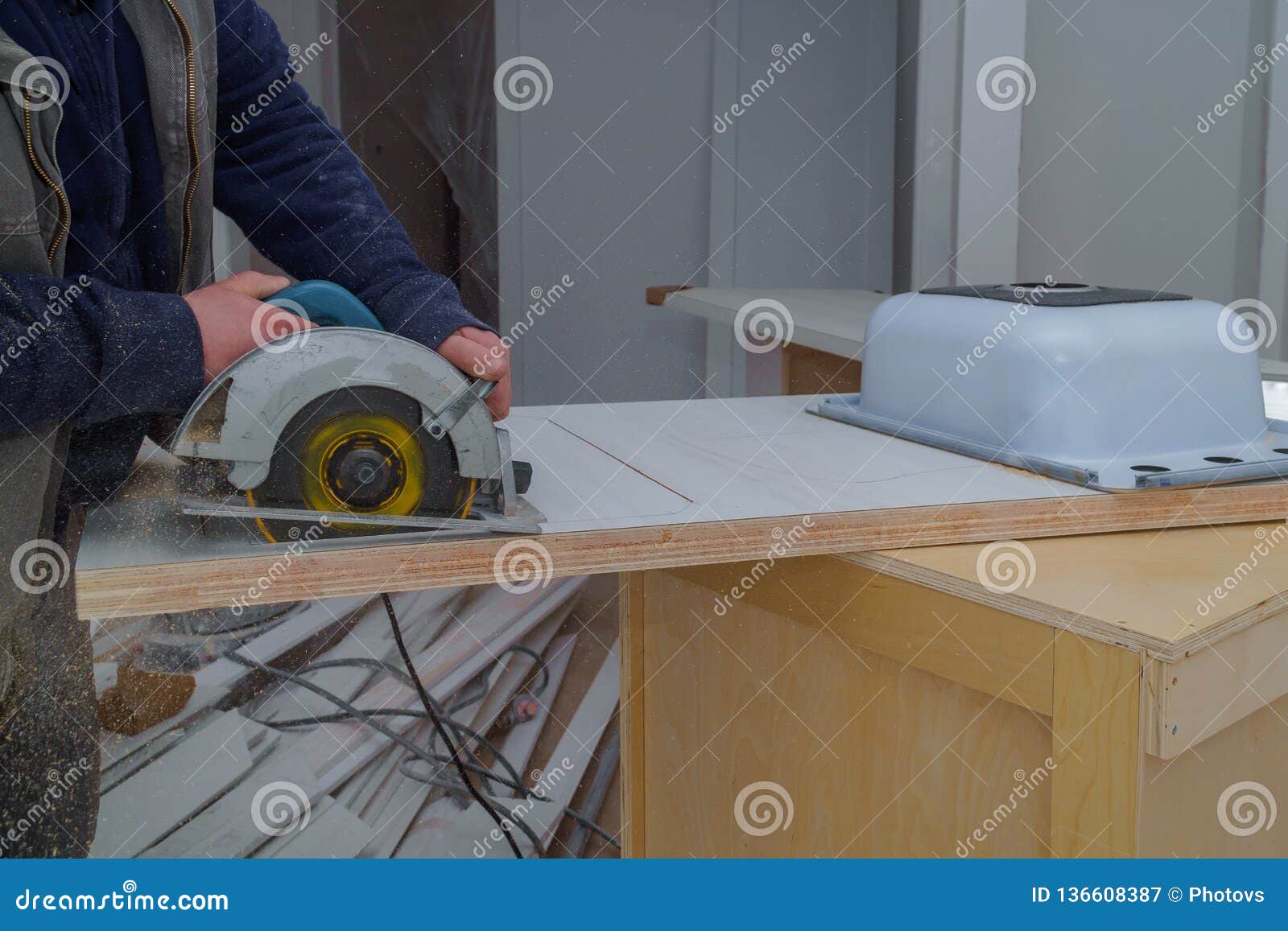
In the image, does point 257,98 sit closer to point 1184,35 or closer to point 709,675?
point 709,675

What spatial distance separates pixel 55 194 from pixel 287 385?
0.91ft

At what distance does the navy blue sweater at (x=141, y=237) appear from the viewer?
82cm

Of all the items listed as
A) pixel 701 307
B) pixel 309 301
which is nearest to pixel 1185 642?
pixel 309 301

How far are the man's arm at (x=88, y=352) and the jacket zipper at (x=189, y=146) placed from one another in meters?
0.28

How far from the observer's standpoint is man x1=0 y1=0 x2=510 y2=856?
33.1 inches

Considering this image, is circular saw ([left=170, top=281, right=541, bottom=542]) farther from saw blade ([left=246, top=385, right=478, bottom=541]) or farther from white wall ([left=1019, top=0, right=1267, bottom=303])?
white wall ([left=1019, top=0, right=1267, bottom=303])

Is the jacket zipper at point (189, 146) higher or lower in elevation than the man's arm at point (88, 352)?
higher

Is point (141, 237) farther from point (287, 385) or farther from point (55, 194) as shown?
point (287, 385)

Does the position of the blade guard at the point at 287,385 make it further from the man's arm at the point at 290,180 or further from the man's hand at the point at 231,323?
the man's arm at the point at 290,180

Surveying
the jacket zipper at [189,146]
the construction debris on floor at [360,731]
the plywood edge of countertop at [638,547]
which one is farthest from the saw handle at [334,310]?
the construction debris on floor at [360,731]

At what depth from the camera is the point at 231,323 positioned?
0.88 m

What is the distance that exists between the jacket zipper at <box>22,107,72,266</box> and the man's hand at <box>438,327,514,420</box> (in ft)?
1.08

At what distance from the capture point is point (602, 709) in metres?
2.42

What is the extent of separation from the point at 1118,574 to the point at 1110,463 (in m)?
0.20
